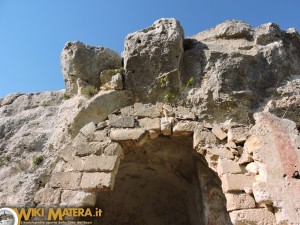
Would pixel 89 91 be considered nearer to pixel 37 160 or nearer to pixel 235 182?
pixel 37 160

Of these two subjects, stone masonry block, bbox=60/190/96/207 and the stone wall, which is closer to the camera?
the stone wall

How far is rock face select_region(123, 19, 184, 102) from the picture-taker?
598 cm

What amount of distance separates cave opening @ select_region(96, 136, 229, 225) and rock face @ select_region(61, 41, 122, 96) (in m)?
2.07

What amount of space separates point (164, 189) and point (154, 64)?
2.90 meters

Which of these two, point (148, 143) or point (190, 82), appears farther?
point (190, 82)

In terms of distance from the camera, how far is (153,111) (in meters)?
4.95

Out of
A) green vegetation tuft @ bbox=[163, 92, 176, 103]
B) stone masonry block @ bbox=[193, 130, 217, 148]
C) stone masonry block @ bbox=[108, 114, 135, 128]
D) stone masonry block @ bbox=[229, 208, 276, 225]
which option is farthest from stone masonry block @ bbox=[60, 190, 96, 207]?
green vegetation tuft @ bbox=[163, 92, 176, 103]

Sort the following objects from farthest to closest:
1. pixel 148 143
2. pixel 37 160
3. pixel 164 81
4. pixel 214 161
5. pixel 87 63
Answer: pixel 87 63, pixel 164 81, pixel 148 143, pixel 37 160, pixel 214 161

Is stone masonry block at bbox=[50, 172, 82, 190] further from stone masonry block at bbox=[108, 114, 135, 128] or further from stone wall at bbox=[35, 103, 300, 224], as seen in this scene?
stone masonry block at bbox=[108, 114, 135, 128]

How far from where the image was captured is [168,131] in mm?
Result: 4656

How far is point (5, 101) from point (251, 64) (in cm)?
575

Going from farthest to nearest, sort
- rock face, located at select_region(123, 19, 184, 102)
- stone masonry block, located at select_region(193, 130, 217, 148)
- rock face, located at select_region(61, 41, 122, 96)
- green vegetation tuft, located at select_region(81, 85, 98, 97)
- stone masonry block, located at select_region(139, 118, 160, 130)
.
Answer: rock face, located at select_region(61, 41, 122, 96)
green vegetation tuft, located at select_region(81, 85, 98, 97)
rock face, located at select_region(123, 19, 184, 102)
stone masonry block, located at select_region(139, 118, 160, 130)
stone masonry block, located at select_region(193, 130, 217, 148)

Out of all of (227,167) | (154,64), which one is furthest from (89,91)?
(227,167)

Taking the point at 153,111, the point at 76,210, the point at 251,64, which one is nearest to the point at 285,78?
the point at 251,64
